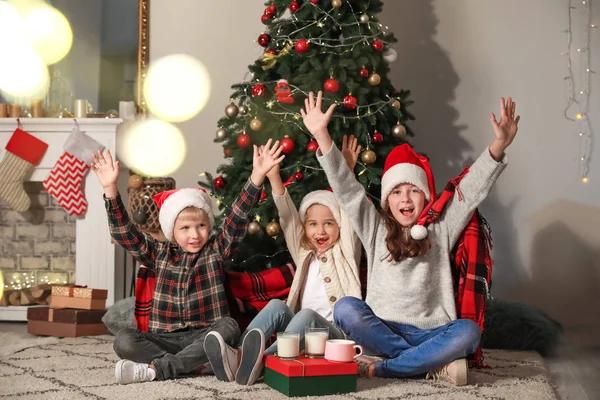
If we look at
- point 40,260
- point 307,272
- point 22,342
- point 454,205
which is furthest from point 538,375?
point 40,260

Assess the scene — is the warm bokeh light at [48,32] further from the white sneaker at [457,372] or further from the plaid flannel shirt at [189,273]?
the white sneaker at [457,372]

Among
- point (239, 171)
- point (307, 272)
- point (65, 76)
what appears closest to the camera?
point (307, 272)

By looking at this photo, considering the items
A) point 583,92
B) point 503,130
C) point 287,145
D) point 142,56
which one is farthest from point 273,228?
point 583,92

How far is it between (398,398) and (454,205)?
0.85 meters

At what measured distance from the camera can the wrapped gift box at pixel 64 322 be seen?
382 centimetres

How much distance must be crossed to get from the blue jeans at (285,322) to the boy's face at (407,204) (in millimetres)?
487

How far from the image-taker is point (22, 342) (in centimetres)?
358

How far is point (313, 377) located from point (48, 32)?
3285 millimetres

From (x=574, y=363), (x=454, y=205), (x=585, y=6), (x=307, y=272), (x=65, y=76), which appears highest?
(x=585, y=6)

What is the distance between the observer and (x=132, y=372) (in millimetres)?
2506

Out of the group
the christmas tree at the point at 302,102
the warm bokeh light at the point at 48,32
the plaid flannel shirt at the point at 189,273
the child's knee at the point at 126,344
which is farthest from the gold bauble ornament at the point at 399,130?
the warm bokeh light at the point at 48,32

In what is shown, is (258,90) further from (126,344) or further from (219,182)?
(126,344)

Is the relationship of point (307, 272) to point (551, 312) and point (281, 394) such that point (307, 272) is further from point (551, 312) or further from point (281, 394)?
point (551, 312)

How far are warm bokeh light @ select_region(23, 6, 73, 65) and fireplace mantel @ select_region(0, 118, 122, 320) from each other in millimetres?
491
